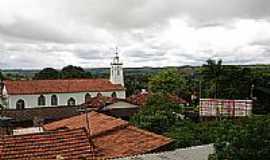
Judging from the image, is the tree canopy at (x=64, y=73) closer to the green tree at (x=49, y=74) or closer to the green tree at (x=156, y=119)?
the green tree at (x=49, y=74)

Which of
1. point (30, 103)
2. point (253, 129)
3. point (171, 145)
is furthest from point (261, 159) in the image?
point (30, 103)

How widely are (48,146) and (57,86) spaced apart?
3991cm

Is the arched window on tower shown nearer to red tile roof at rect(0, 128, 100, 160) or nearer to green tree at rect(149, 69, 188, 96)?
green tree at rect(149, 69, 188, 96)

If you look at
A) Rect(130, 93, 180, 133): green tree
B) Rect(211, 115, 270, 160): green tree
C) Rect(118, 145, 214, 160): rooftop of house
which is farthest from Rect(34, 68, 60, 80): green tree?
Rect(211, 115, 270, 160): green tree

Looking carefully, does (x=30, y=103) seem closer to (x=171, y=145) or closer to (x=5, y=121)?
(x=5, y=121)

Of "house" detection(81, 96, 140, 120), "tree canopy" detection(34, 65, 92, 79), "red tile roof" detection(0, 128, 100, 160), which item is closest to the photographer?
"red tile roof" detection(0, 128, 100, 160)

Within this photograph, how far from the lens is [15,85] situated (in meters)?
49.4

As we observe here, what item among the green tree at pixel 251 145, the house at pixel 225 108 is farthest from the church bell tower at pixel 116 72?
the green tree at pixel 251 145

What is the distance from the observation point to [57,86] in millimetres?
51625

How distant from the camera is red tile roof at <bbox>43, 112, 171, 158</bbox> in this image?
45.3 ft

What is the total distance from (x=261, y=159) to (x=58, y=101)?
4366 cm

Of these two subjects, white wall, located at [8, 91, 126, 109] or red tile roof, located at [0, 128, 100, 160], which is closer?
red tile roof, located at [0, 128, 100, 160]

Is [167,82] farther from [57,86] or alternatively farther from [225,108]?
[225,108]

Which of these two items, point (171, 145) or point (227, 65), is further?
point (227, 65)
